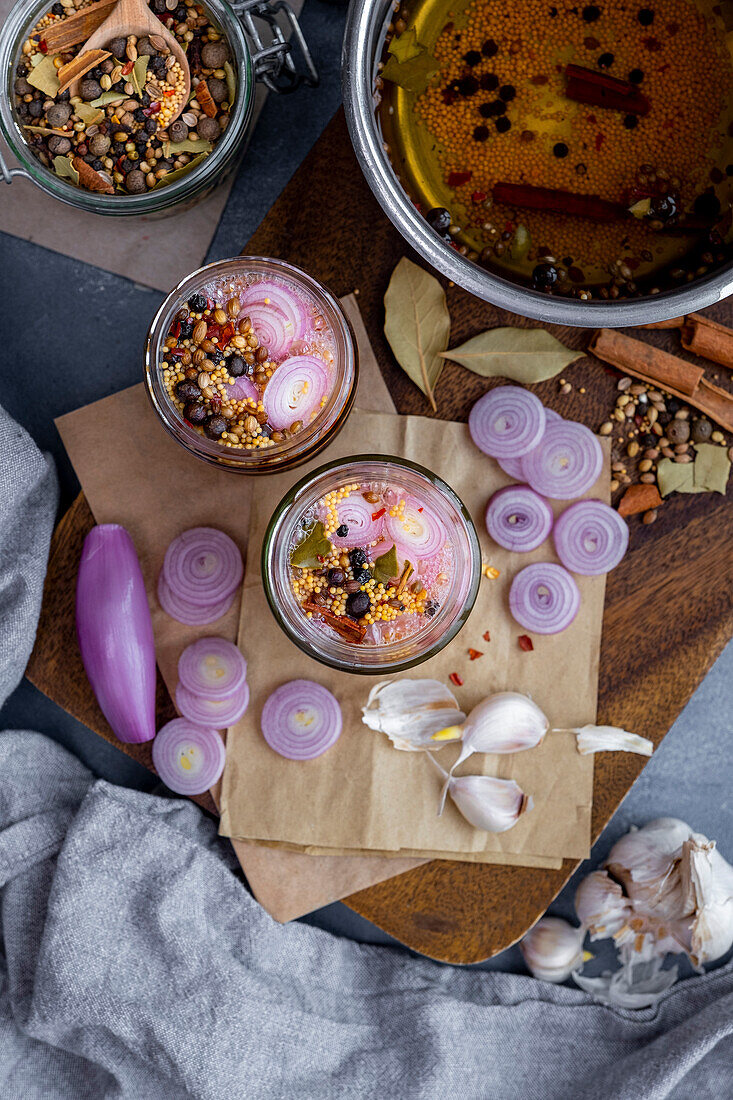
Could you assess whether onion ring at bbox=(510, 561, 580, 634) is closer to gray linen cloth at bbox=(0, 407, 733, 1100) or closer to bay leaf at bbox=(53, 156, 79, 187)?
gray linen cloth at bbox=(0, 407, 733, 1100)

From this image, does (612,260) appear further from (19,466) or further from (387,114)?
(19,466)

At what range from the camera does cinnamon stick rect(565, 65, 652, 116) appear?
97cm

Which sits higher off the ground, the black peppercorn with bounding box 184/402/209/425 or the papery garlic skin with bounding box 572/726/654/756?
Answer: the black peppercorn with bounding box 184/402/209/425

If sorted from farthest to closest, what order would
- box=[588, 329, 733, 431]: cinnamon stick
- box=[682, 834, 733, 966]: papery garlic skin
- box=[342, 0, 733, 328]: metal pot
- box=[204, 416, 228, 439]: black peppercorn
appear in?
box=[682, 834, 733, 966]: papery garlic skin < box=[588, 329, 733, 431]: cinnamon stick < box=[204, 416, 228, 439]: black peppercorn < box=[342, 0, 733, 328]: metal pot

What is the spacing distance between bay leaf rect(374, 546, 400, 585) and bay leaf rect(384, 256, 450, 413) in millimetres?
220

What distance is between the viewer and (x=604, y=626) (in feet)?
3.51

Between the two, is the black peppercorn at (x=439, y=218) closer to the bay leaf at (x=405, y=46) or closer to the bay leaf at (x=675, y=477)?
the bay leaf at (x=405, y=46)

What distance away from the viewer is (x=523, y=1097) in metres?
1.20

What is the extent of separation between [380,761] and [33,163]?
0.79 m

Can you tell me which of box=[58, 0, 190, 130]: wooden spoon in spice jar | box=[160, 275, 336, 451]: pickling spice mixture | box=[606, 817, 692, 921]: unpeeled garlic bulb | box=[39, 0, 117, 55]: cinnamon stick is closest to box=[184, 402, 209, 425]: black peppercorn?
box=[160, 275, 336, 451]: pickling spice mixture

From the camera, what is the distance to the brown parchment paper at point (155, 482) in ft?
3.41

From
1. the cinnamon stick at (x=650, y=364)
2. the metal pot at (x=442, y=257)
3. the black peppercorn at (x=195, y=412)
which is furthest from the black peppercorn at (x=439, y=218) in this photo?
the black peppercorn at (x=195, y=412)

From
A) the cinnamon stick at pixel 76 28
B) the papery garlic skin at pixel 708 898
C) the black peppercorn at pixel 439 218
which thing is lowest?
the papery garlic skin at pixel 708 898

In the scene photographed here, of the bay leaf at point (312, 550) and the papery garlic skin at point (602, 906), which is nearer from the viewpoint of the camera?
the bay leaf at point (312, 550)
